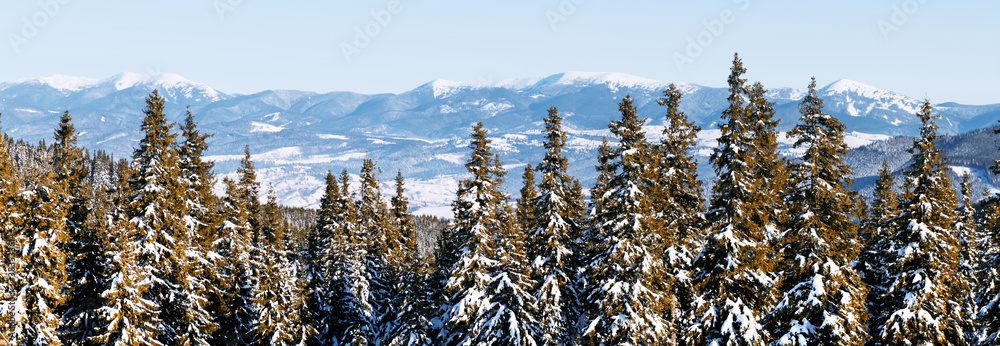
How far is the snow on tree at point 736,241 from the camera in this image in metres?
28.8

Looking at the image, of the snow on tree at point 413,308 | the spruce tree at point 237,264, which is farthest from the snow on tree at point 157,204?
the snow on tree at point 413,308

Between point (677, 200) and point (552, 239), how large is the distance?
20.9 ft

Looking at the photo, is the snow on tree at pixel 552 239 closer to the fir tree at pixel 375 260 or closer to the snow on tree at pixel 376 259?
the fir tree at pixel 375 260

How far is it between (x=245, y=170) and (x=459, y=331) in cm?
1982

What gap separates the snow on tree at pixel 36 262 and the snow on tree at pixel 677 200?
2804 centimetres

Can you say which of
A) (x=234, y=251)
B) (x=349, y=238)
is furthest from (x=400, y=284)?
(x=234, y=251)

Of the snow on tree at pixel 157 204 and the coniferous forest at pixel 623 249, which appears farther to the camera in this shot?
the snow on tree at pixel 157 204

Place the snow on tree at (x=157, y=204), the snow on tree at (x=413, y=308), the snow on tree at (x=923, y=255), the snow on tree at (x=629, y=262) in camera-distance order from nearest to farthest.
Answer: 1. the snow on tree at (x=629, y=262)
2. the snow on tree at (x=923, y=255)
3. the snow on tree at (x=157, y=204)
4. the snow on tree at (x=413, y=308)

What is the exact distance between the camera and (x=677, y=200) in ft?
108

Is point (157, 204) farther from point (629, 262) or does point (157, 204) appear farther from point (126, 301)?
point (629, 262)

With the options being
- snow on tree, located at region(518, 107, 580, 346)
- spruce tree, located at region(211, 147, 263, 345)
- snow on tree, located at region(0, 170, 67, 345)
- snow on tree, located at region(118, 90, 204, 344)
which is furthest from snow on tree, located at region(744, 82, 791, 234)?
snow on tree, located at region(0, 170, 67, 345)

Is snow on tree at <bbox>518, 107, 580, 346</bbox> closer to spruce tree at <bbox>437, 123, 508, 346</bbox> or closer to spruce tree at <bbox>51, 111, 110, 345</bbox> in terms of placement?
spruce tree at <bbox>437, 123, 508, 346</bbox>

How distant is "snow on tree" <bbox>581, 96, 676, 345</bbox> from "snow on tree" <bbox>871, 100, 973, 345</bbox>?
32.6 ft

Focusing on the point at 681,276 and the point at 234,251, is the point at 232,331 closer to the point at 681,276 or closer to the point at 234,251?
the point at 234,251
